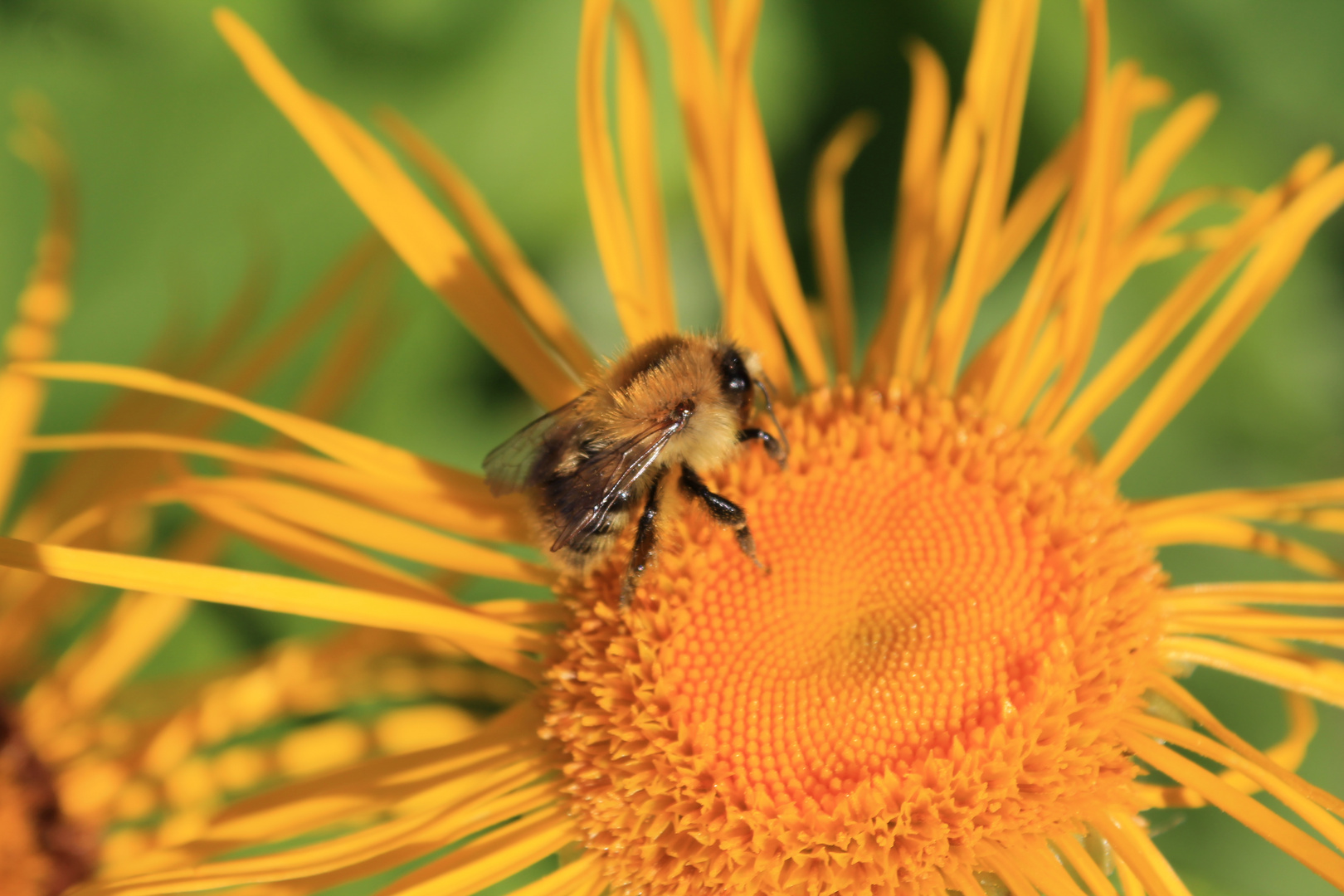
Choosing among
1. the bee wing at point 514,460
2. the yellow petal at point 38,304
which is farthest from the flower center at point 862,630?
the yellow petal at point 38,304

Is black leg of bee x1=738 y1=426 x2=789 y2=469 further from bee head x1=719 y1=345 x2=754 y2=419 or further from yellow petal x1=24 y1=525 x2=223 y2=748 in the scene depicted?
yellow petal x1=24 y1=525 x2=223 y2=748

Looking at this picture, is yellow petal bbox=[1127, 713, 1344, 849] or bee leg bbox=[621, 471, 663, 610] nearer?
yellow petal bbox=[1127, 713, 1344, 849]

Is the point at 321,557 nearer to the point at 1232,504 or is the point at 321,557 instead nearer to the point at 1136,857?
the point at 1136,857

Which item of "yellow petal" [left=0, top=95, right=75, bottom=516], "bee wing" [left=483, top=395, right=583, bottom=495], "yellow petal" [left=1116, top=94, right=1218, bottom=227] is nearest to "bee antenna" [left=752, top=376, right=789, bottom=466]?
"bee wing" [left=483, top=395, right=583, bottom=495]

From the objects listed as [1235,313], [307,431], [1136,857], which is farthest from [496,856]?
[1235,313]

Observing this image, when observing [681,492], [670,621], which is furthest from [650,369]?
[670,621]

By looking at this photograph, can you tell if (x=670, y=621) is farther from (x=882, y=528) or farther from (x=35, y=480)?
(x=35, y=480)
